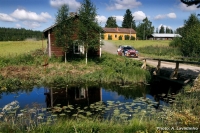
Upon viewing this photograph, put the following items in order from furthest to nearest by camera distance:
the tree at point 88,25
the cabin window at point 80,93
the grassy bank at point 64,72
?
1. the tree at point 88,25
2. the grassy bank at point 64,72
3. the cabin window at point 80,93

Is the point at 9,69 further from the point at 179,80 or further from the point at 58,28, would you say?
the point at 179,80

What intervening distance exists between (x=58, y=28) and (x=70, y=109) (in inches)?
536

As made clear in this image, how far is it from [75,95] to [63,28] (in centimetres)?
1018

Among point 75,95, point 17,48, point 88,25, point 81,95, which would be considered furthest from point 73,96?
point 17,48

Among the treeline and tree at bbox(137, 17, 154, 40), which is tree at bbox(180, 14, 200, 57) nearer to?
tree at bbox(137, 17, 154, 40)

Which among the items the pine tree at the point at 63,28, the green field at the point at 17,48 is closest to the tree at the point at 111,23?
the green field at the point at 17,48

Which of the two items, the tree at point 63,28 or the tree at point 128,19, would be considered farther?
the tree at point 128,19

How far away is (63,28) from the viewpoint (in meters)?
21.6

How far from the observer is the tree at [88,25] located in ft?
69.9

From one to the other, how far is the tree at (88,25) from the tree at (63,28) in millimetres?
1193

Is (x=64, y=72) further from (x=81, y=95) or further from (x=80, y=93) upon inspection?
(x=81, y=95)

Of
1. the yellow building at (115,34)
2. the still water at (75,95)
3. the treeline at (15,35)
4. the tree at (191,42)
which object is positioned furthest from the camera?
the treeline at (15,35)

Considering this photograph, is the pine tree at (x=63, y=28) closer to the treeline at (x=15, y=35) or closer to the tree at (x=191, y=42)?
the tree at (x=191, y=42)

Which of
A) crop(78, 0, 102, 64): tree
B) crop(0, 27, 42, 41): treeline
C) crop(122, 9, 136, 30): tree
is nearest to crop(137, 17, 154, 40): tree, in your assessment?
crop(122, 9, 136, 30): tree
